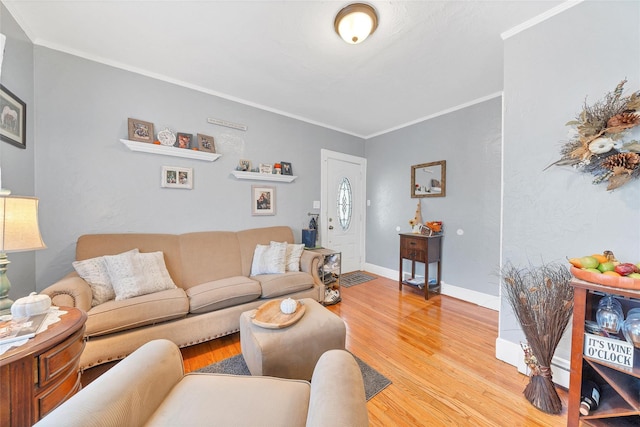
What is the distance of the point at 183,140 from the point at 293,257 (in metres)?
1.80

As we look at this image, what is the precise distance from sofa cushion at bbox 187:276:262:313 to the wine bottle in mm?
2223

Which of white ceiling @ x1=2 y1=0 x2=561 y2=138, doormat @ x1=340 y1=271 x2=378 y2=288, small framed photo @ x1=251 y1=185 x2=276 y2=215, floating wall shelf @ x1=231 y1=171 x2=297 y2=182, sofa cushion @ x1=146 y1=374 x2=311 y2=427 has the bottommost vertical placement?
doormat @ x1=340 y1=271 x2=378 y2=288

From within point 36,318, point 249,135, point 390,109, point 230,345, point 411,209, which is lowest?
point 230,345

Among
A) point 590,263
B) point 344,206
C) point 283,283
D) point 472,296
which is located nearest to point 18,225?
point 283,283

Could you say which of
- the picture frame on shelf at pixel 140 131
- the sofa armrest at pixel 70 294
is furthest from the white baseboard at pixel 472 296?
the picture frame on shelf at pixel 140 131

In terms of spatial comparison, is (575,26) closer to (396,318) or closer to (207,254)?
(396,318)

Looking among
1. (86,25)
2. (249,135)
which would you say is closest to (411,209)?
(249,135)

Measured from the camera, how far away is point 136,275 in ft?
6.24

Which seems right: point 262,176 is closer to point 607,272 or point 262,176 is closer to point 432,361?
point 432,361

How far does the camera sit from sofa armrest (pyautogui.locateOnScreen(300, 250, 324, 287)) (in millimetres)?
2715

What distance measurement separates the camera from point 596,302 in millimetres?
1256

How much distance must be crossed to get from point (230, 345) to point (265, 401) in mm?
1311

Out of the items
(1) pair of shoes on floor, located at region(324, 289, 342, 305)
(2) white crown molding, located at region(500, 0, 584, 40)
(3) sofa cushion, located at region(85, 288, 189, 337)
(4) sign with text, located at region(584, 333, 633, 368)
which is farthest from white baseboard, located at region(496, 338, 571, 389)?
(3) sofa cushion, located at region(85, 288, 189, 337)

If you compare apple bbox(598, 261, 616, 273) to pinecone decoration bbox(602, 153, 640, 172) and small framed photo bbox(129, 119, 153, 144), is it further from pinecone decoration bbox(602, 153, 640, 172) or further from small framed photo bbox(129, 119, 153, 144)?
small framed photo bbox(129, 119, 153, 144)
